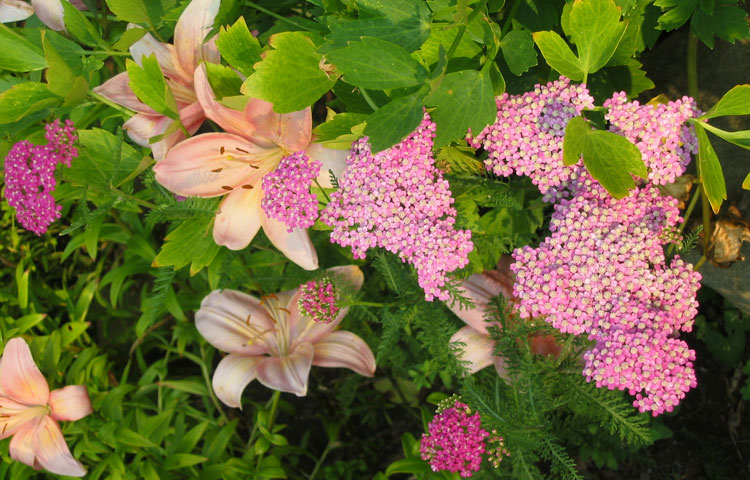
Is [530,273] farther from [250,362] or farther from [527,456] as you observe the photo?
[250,362]

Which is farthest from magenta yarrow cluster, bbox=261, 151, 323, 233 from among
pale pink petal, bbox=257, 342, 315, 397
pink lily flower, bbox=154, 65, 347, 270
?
pale pink petal, bbox=257, 342, 315, 397

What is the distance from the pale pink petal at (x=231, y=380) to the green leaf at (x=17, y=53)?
1.99 ft

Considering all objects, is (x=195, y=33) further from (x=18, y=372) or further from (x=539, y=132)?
(x=18, y=372)

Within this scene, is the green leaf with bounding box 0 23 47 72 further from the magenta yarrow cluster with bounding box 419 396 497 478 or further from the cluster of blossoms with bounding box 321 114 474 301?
the magenta yarrow cluster with bounding box 419 396 497 478

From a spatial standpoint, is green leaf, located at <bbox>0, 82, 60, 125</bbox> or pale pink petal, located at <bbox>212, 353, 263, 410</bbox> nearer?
green leaf, located at <bbox>0, 82, 60, 125</bbox>

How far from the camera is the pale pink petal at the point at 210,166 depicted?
92 cm

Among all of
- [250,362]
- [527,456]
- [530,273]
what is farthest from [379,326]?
[530,273]

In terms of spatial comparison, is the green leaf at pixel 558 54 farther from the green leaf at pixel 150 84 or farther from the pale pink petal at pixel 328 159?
the green leaf at pixel 150 84

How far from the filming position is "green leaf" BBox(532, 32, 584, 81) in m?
0.71

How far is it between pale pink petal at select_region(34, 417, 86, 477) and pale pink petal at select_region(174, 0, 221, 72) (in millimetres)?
799

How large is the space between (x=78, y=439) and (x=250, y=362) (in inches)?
20.6

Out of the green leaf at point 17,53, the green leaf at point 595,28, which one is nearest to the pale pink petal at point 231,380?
the green leaf at point 17,53

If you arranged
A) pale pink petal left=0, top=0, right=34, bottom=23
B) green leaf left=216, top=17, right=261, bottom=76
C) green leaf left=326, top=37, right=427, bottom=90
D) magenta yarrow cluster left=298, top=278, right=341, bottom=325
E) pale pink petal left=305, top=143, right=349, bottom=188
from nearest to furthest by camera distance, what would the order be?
green leaf left=326, top=37, right=427, bottom=90 < green leaf left=216, top=17, right=261, bottom=76 < pale pink petal left=305, top=143, right=349, bottom=188 < magenta yarrow cluster left=298, top=278, right=341, bottom=325 < pale pink petal left=0, top=0, right=34, bottom=23

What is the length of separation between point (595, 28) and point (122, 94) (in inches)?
28.4
